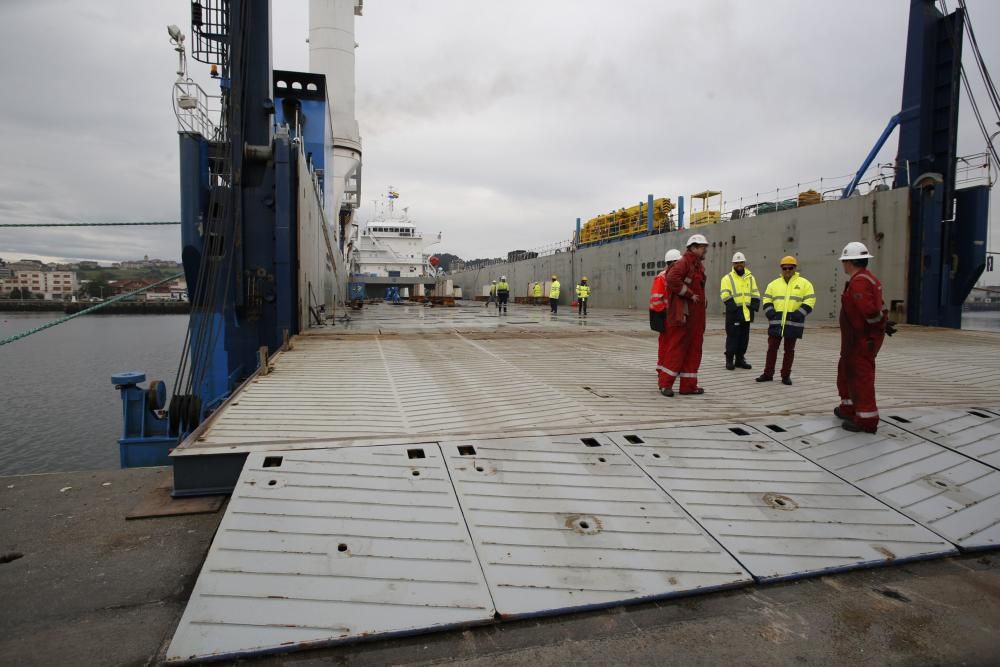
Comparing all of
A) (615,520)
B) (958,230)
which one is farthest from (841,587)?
(958,230)

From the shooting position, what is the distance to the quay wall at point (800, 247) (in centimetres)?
1345

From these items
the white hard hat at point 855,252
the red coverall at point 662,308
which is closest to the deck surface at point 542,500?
the red coverall at point 662,308

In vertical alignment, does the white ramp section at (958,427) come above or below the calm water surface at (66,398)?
above

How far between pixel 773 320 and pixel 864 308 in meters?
1.76

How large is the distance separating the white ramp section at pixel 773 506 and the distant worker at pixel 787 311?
84.9 inches

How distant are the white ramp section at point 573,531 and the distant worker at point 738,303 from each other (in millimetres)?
3644

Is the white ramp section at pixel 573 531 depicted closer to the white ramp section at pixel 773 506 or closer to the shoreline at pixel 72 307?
the white ramp section at pixel 773 506

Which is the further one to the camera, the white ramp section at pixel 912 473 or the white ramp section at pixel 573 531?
the white ramp section at pixel 912 473

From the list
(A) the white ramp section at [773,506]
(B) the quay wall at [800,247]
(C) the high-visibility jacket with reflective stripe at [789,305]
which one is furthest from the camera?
(B) the quay wall at [800,247]

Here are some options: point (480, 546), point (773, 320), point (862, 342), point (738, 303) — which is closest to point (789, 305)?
point (773, 320)

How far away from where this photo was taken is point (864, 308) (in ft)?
12.7

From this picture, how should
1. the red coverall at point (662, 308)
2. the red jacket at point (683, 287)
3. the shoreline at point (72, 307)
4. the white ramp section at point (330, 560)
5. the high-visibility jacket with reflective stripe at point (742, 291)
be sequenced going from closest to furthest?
the white ramp section at point (330, 560), the red jacket at point (683, 287), the red coverall at point (662, 308), the high-visibility jacket with reflective stripe at point (742, 291), the shoreline at point (72, 307)

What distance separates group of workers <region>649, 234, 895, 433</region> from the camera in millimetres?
3883

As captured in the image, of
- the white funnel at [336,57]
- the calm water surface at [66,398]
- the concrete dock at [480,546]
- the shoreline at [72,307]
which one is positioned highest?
the white funnel at [336,57]
